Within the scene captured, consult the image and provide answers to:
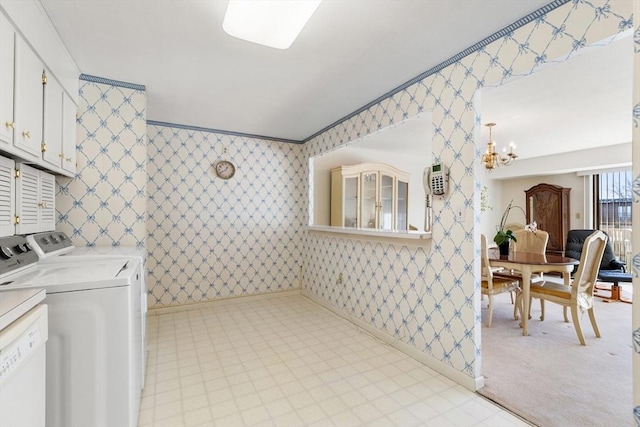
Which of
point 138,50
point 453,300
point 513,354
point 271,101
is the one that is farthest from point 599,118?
point 138,50

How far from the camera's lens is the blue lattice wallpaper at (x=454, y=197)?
1.59 m

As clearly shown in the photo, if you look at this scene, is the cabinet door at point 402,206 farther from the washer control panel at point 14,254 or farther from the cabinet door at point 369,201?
the washer control panel at point 14,254

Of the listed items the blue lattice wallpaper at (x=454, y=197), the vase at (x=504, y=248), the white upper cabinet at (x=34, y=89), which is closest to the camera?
the white upper cabinet at (x=34, y=89)

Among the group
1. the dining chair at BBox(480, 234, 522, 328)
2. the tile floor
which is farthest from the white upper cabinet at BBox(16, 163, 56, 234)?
the dining chair at BBox(480, 234, 522, 328)

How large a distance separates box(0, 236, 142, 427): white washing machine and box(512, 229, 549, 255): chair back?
442 cm

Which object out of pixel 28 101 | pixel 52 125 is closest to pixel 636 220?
pixel 28 101

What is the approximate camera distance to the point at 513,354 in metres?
2.54

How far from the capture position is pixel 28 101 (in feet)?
5.04

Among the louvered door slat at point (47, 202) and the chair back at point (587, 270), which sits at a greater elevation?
the louvered door slat at point (47, 202)

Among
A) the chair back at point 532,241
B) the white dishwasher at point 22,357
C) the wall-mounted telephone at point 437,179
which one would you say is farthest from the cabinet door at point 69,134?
the chair back at point 532,241

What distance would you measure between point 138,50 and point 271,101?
3.95 ft

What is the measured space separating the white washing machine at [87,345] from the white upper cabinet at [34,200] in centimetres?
41

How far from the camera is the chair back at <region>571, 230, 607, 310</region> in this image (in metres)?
2.72

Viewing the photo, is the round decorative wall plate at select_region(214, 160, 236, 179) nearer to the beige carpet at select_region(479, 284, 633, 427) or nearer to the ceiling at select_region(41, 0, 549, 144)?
the ceiling at select_region(41, 0, 549, 144)
